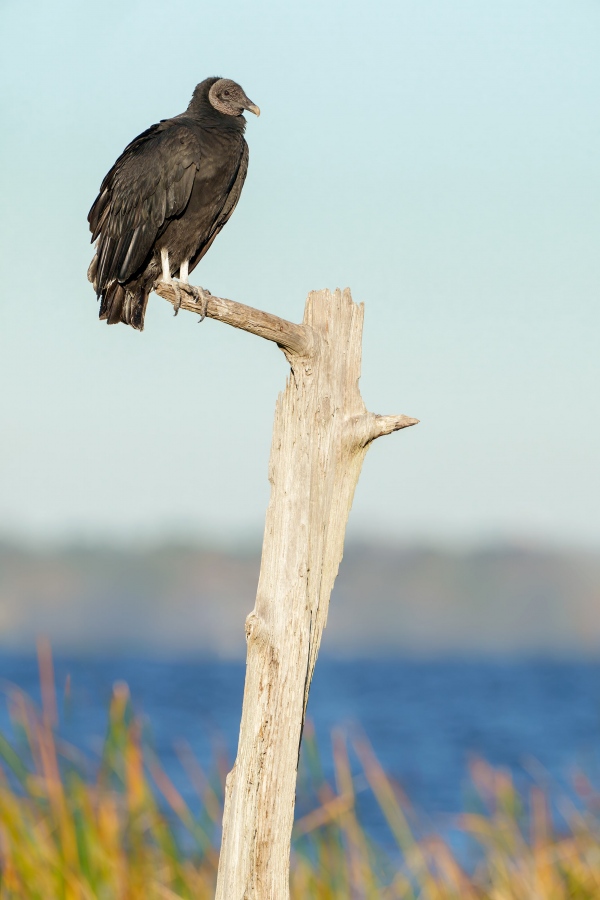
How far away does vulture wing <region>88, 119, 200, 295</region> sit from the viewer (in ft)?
13.3

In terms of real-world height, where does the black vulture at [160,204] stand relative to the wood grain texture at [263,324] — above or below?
above

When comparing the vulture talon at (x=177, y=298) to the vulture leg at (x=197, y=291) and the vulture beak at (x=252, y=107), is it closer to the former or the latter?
the vulture leg at (x=197, y=291)

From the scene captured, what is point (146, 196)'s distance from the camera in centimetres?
409

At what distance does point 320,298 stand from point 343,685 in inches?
1067

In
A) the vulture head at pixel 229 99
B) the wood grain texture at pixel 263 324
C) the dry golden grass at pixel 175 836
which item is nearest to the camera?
the wood grain texture at pixel 263 324

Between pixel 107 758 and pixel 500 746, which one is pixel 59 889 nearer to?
pixel 107 758

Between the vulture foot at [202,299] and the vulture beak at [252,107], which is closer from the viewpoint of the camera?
the vulture foot at [202,299]

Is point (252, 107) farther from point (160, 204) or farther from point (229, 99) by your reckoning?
point (160, 204)

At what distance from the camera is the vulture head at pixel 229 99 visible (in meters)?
4.51

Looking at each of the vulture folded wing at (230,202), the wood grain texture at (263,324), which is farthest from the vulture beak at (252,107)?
the wood grain texture at (263,324)

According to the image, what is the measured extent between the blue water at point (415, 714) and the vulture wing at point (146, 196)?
5.84ft

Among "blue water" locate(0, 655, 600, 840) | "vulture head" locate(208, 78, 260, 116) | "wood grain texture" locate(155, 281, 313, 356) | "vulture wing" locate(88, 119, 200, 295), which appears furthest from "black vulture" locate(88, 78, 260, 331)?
"blue water" locate(0, 655, 600, 840)

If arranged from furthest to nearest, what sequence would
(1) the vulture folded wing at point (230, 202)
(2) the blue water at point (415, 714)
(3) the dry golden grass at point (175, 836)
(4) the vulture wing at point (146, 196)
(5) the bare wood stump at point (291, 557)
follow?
1. (2) the blue water at point (415, 714)
2. (1) the vulture folded wing at point (230, 202)
3. (4) the vulture wing at point (146, 196)
4. (3) the dry golden grass at point (175, 836)
5. (5) the bare wood stump at point (291, 557)

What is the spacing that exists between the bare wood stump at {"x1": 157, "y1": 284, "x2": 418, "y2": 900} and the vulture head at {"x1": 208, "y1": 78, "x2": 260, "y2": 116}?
2.06 metres
